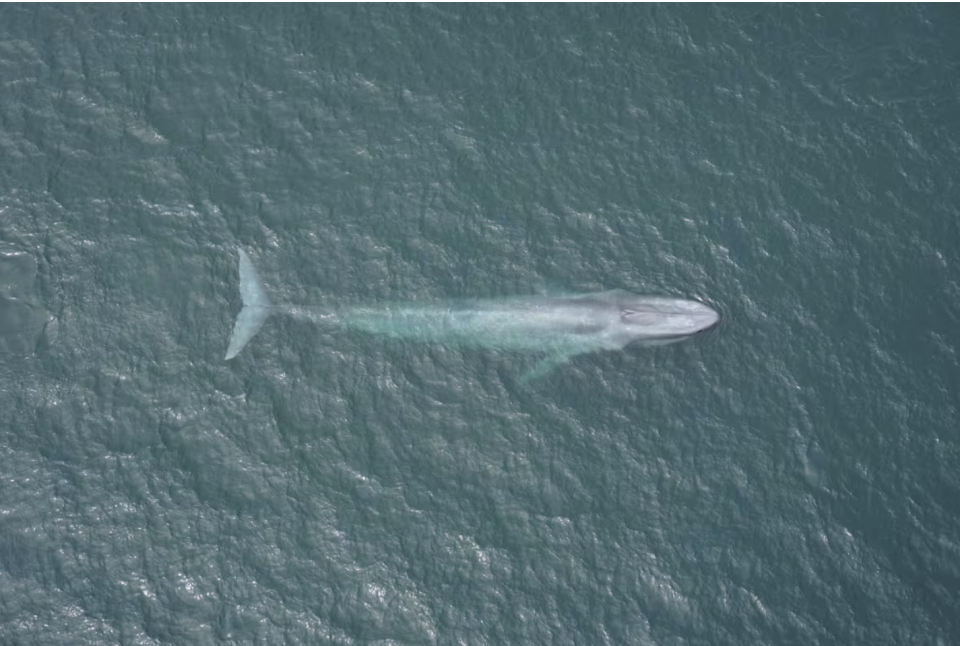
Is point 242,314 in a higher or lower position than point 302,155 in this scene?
lower

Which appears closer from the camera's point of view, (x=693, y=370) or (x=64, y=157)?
(x=693, y=370)

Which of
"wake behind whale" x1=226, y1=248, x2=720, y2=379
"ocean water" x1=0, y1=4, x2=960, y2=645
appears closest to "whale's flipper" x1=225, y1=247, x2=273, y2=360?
"wake behind whale" x1=226, y1=248, x2=720, y2=379

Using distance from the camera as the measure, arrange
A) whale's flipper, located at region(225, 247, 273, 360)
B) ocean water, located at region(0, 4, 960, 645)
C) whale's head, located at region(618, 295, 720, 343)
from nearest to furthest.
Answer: ocean water, located at region(0, 4, 960, 645), whale's flipper, located at region(225, 247, 273, 360), whale's head, located at region(618, 295, 720, 343)

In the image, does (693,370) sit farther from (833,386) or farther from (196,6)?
(196,6)

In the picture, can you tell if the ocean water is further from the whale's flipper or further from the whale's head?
the whale's head

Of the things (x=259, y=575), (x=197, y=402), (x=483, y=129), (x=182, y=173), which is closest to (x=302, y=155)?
(x=182, y=173)
